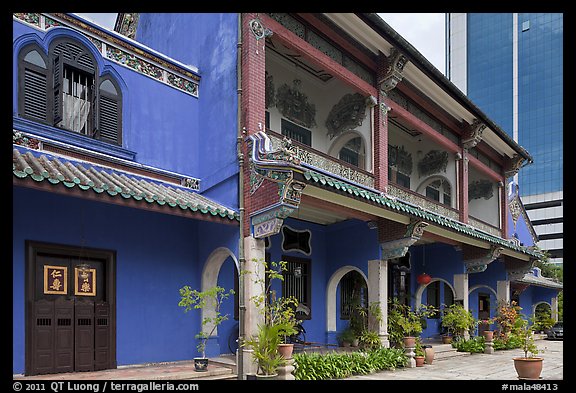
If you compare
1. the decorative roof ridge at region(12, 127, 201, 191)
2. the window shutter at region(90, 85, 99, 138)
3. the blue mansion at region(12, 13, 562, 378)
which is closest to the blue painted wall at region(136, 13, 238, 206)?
the blue mansion at region(12, 13, 562, 378)

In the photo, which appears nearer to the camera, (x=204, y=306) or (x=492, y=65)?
(x=204, y=306)

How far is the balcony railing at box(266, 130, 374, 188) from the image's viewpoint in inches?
463

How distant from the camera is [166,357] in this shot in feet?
34.6

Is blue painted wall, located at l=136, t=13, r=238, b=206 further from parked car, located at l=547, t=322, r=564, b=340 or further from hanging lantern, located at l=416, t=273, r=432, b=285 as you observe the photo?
parked car, located at l=547, t=322, r=564, b=340

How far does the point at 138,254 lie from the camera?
10.4 metres

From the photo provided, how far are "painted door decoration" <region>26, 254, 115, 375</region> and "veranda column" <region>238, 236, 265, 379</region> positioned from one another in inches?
96.4

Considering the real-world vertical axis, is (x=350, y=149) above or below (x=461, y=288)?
above

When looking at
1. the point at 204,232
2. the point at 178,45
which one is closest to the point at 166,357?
the point at 204,232

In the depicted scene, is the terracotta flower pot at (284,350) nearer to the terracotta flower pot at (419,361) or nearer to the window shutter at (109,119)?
the terracotta flower pot at (419,361)

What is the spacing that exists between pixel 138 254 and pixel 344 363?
480 centimetres

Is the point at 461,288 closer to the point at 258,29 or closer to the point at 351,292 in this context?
the point at 351,292

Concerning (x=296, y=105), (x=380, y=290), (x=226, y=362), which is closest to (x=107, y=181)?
(x=226, y=362)
